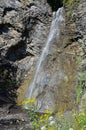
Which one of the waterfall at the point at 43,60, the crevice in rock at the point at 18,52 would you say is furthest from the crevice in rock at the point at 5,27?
the waterfall at the point at 43,60

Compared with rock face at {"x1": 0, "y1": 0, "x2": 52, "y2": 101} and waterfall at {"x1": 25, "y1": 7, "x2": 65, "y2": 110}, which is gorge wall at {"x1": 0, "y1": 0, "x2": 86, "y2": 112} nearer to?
rock face at {"x1": 0, "y1": 0, "x2": 52, "y2": 101}

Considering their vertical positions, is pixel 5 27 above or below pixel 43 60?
above

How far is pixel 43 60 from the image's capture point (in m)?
12.0

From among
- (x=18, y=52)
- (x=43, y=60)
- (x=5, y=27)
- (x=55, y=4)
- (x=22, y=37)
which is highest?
(x=55, y=4)

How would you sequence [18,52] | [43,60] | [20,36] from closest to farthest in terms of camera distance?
[43,60]
[20,36]
[18,52]

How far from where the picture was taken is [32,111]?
520cm

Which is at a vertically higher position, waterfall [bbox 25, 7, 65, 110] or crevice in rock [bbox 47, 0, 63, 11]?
crevice in rock [bbox 47, 0, 63, 11]

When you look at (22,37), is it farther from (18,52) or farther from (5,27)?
(5,27)

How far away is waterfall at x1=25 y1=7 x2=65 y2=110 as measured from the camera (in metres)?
11.4

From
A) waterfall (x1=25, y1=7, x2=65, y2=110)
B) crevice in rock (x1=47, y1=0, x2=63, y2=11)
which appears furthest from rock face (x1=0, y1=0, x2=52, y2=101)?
waterfall (x1=25, y1=7, x2=65, y2=110)

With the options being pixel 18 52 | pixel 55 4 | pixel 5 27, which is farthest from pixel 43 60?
pixel 55 4

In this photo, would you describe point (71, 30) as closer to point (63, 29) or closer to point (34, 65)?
point (63, 29)

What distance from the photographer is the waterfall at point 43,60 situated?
37.3ft

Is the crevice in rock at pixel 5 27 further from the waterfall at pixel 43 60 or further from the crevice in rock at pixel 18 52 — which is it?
the waterfall at pixel 43 60
